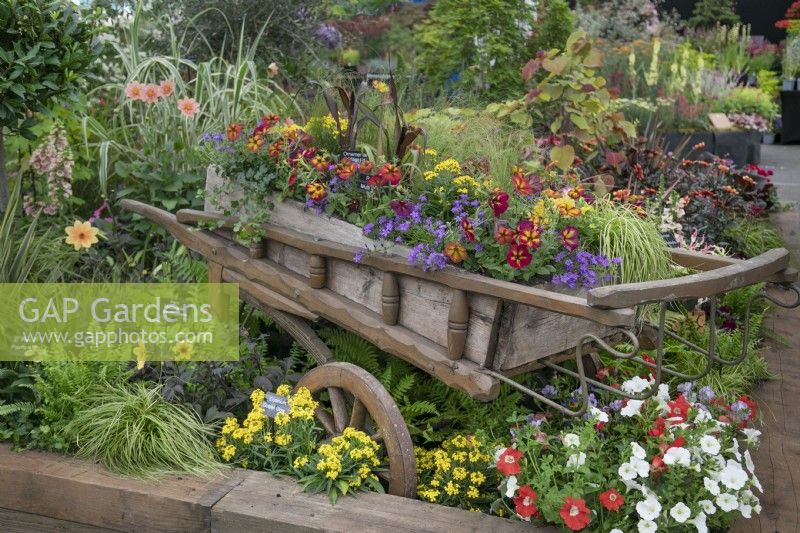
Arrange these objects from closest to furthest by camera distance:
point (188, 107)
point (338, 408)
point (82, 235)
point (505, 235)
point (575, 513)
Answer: point (575, 513), point (505, 235), point (338, 408), point (82, 235), point (188, 107)

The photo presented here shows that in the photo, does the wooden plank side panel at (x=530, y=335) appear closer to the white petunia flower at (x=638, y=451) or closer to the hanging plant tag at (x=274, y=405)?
the white petunia flower at (x=638, y=451)

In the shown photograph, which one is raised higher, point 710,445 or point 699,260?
point 699,260

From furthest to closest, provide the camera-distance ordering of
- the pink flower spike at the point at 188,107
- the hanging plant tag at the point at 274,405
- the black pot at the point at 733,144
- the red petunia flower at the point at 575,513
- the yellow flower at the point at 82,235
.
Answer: the black pot at the point at 733,144 < the pink flower spike at the point at 188,107 < the yellow flower at the point at 82,235 < the hanging plant tag at the point at 274,405 < the red petunia flower at the point at 575,513

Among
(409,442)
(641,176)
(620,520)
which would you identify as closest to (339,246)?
(409,442)

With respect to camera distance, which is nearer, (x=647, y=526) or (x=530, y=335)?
(x=647, y=526)

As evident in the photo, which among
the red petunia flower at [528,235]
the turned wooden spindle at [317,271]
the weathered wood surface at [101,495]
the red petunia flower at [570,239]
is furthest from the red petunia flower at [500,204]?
the weathered wood surface at [101,495]

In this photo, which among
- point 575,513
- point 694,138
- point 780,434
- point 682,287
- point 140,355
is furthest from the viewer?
point 694,138

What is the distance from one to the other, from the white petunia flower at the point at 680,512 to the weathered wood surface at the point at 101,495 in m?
1.28

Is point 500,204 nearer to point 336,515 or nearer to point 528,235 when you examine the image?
point 528,235

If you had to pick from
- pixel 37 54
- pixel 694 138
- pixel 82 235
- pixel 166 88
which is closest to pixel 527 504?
pixel 82 235

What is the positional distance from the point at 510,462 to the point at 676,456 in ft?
1.47

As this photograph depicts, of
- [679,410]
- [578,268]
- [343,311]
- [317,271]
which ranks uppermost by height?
[578,268]

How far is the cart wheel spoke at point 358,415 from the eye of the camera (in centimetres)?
267

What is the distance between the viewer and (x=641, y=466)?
2281mm
